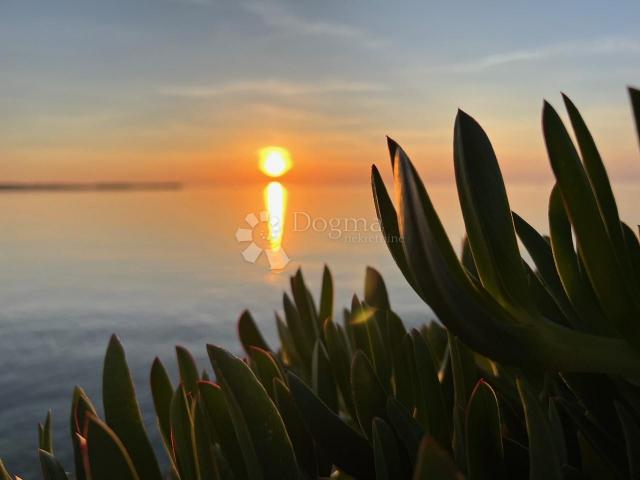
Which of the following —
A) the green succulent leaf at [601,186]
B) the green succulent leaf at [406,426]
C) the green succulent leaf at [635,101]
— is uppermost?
the green succulent leaf at [635,101]

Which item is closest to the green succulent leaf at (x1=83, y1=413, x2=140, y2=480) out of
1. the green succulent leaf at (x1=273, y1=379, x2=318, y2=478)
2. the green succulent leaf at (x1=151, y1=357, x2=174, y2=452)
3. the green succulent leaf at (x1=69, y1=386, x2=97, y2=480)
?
the green succulent leaf at (x1=69, y1=386, x2=97, y2=480)

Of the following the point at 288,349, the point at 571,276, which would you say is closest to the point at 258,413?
the point at 571,276

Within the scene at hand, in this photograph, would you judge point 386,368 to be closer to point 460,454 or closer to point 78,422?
point 460,454

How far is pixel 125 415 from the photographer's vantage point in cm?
65

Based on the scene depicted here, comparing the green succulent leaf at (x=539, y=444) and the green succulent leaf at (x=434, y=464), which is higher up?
the green succulent leaf at (x=434, y=464)

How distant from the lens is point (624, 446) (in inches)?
25.6

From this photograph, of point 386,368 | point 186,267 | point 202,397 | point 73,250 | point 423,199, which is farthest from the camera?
point 73,250

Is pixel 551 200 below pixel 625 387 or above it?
above

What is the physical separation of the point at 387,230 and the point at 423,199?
151mm

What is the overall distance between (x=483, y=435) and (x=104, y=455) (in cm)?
30

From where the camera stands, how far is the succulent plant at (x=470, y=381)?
489 mm

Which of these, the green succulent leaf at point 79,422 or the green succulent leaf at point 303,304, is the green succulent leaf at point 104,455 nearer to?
the green succulent leaf at point 79,422

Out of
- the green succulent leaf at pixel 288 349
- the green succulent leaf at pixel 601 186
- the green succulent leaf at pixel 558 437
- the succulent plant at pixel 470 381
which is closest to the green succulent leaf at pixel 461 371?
the succulent plant at pixel 470 381

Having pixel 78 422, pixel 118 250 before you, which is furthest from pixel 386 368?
pixel 118 250
